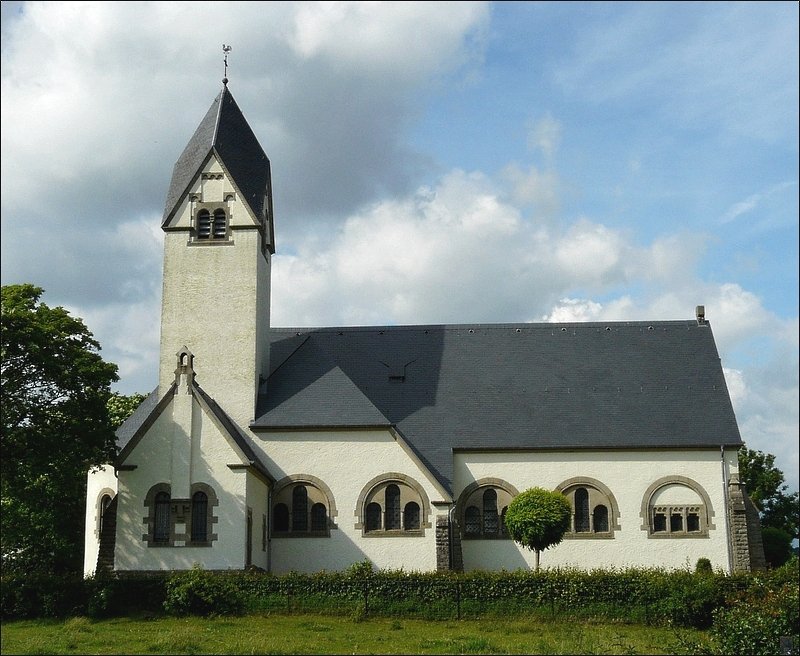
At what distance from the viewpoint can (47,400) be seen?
109 feet

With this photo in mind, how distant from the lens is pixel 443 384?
143ft

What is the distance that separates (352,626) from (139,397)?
2486cm

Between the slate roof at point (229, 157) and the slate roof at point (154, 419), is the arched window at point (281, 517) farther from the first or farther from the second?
the slate roof at point (229, 157)

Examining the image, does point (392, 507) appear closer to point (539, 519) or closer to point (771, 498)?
point (539, 519)

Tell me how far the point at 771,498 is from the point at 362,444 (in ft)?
90.2

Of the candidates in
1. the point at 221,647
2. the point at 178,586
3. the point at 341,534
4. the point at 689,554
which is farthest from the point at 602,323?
the point at 221,647

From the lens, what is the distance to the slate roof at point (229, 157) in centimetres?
4216

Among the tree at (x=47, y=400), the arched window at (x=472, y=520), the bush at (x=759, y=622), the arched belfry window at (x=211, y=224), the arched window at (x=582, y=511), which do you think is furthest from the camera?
the arched belfry window at (x=211, y=224)

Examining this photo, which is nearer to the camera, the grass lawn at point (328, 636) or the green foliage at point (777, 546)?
the grass lawn at point (328, 636)

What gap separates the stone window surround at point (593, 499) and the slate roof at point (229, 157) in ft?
54.9

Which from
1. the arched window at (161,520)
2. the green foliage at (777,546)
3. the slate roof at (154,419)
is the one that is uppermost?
the slate roof at (154,419)

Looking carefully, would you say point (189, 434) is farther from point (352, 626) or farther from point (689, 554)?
point (689, 554)

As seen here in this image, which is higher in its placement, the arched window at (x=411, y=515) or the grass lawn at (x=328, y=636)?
the arched window at (x=411, y=515)

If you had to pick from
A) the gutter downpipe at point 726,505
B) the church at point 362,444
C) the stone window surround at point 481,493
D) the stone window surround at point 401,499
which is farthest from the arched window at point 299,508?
the gutter downpipe at point 726,505
